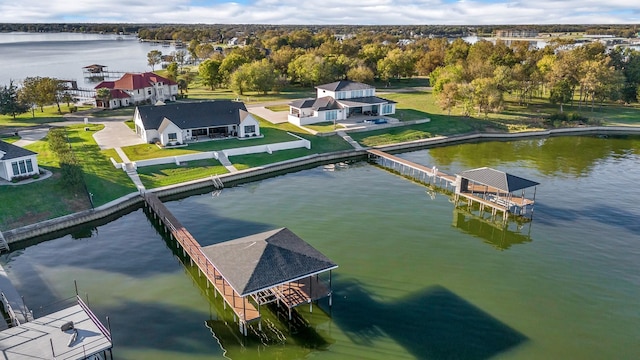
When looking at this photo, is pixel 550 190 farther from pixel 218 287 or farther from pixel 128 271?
pixel 128 271

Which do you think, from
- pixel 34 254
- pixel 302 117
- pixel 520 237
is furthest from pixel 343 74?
pixel 34 254

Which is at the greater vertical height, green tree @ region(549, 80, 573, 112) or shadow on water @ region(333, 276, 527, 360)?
green tree @ region(549, 80, 573, 112)

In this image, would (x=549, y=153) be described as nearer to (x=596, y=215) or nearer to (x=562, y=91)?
(x=596, y=215)

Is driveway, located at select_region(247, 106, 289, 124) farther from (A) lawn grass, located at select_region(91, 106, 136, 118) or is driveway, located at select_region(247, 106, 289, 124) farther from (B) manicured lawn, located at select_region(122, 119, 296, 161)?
(A) lawn grass, located at select_region(91, 106, 136, 118)

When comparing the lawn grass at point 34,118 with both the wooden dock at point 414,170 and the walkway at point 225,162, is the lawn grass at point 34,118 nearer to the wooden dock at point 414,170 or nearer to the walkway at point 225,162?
the walkway at point 225,162

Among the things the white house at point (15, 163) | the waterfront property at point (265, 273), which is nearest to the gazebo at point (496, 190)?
the waterfront property at point (265, 273)

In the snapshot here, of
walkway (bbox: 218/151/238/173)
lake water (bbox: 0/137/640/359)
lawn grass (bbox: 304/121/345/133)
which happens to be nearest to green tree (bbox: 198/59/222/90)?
lawn grass (bbox: 304/121/345/133)
